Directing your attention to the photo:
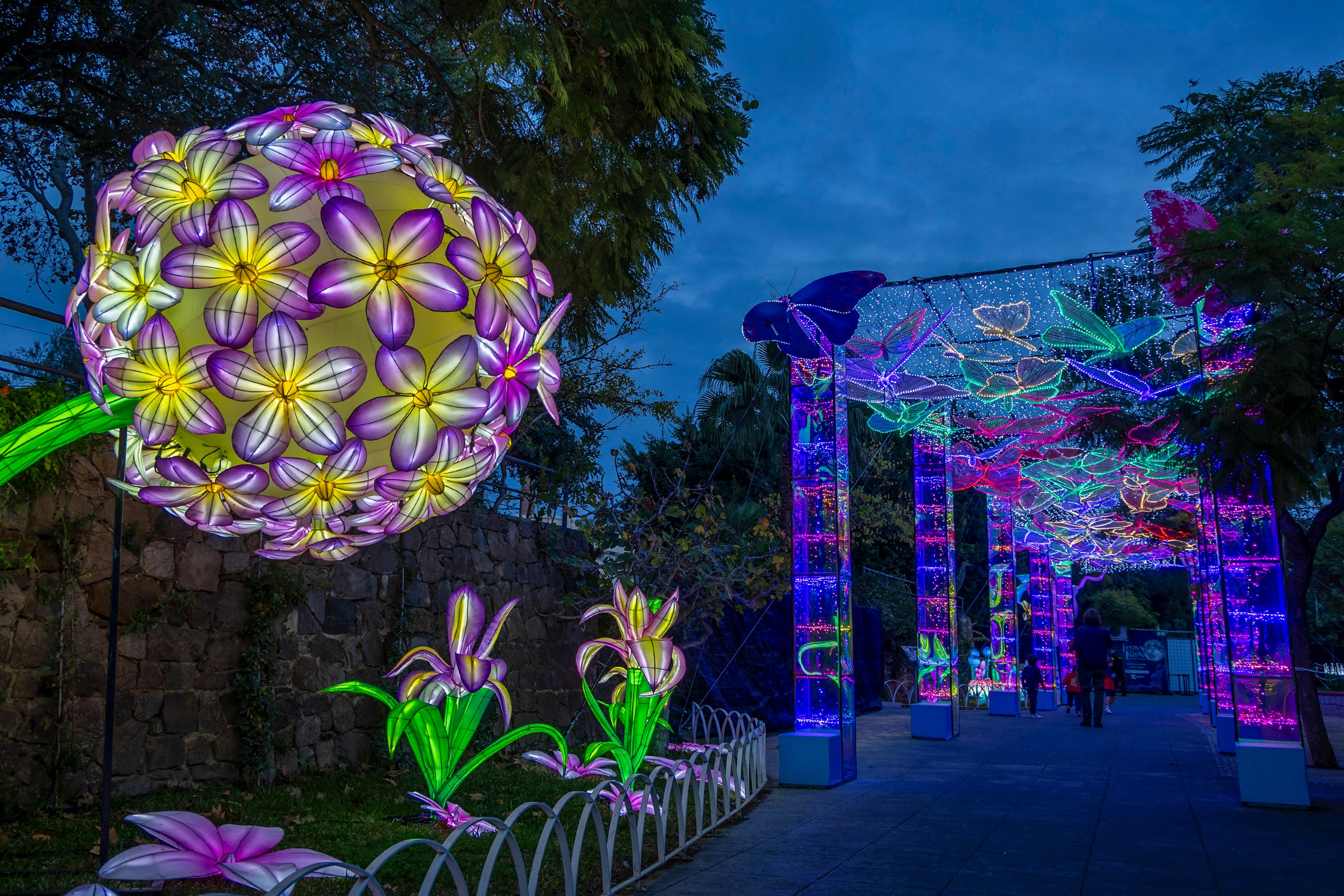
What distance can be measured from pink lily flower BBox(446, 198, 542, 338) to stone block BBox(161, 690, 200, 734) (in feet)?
17.8

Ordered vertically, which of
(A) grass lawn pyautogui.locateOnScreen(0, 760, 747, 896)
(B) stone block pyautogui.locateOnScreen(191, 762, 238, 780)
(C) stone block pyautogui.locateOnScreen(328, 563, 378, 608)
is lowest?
(A) grass lawn pyautogui.locateOnScreen(0, 760, 747, 896)

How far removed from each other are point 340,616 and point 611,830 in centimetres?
447

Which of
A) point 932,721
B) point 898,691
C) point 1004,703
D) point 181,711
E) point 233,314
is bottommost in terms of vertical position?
point 898,691

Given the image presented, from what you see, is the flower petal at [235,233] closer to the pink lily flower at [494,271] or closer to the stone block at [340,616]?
the pink lily flower at [494,271]

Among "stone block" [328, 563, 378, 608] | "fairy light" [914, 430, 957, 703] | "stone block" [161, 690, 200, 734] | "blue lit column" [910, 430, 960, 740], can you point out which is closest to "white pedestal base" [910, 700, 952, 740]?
"blue lit column" [910, 430, 960, 740]

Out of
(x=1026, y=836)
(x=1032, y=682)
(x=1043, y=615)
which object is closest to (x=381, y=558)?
(x=1026, y=836)

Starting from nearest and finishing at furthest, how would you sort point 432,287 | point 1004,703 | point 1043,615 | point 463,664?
point 432,287 → point 463,664 → point 1004,703 → point 1043,615

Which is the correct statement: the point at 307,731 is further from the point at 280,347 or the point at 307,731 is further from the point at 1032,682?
the point at 1032,682

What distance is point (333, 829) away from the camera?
5.87 meters

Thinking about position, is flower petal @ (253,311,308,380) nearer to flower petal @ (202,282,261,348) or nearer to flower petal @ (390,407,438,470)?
flower petal @ (202,282,261,348)

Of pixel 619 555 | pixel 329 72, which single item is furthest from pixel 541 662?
pixel 329 72

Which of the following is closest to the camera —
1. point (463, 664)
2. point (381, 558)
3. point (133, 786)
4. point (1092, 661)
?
point (463, 664)

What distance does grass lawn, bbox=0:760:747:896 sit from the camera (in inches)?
177

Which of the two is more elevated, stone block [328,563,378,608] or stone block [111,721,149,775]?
stone block [328,563,378,608]
